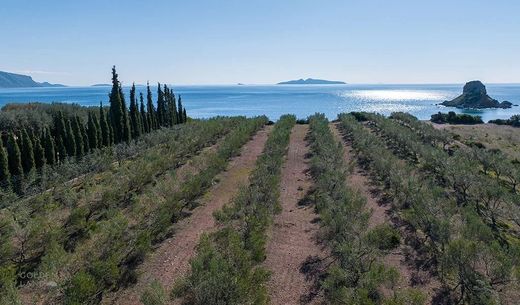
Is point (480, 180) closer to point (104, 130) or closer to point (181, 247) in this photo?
point (181, 247)

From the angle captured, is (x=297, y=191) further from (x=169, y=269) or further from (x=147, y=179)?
(x=169, y=269)

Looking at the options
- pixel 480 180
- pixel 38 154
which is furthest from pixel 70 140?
pixel 480 180

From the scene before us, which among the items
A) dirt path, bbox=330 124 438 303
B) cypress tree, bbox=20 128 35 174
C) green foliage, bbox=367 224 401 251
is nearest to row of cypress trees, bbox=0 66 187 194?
cypress tree, bbox=20 128 35 174

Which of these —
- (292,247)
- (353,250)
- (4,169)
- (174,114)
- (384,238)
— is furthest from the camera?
(174,114)

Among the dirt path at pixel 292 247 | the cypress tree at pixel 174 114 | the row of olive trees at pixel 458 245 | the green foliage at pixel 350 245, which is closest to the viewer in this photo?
the green foliage at pixel 350 245

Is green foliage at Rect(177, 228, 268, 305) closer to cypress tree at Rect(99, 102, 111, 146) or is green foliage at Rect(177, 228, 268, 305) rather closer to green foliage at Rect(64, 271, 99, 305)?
green foliage at Rect(64, 271, 99, 305)

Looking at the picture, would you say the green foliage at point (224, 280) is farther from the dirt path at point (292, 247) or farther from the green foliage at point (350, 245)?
the green foliage at point (350, 245)

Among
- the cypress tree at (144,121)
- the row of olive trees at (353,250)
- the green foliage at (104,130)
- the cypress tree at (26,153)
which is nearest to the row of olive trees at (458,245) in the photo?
the row of olive trees at (353,250)
